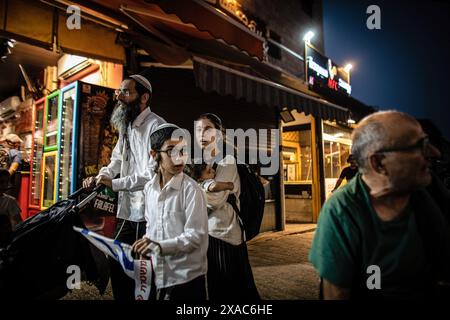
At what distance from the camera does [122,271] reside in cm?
263

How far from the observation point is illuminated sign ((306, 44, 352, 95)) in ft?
29.9

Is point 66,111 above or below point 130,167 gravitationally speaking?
above

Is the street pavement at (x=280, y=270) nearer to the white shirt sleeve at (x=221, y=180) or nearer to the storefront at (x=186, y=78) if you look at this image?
the storefront at (x=186, y=78)

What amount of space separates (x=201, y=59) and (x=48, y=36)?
2.43 m

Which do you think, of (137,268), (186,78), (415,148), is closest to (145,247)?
(137,268)

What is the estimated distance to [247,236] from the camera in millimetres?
3090

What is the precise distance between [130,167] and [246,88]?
3000 millimetres

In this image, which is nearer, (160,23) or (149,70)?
(160,23)

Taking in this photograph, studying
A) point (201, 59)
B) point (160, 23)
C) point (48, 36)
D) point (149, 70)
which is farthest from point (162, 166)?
point (149, 70)

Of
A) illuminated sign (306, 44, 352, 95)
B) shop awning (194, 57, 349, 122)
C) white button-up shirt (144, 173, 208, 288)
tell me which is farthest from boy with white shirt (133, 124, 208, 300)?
illuminated sign (306, 44, 352, 95)

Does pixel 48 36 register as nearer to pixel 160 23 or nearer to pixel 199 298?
pixel 160 23

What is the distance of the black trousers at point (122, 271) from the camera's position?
2590 millimetres

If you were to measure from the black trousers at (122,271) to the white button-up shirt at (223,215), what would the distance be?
27.4 inches

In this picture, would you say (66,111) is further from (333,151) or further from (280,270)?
(333,151)
